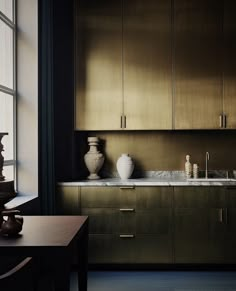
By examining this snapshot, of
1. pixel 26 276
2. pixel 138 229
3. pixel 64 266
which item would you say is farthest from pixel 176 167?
pixel 26 276

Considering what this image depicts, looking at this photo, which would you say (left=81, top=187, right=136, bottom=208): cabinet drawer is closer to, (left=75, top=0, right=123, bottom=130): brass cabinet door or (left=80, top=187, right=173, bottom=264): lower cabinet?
(left=80, top=187, right=173, bottom=264): lower cabinet

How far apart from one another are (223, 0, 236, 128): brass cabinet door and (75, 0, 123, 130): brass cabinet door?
1.09 m

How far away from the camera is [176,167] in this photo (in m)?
4.82

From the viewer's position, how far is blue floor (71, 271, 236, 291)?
12.0 feet

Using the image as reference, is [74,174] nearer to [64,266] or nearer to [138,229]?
[138,229]

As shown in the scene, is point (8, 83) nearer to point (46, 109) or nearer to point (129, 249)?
point (46, 109)

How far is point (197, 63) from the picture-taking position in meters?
4.40

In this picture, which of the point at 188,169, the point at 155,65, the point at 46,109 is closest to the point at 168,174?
the point at 188,169

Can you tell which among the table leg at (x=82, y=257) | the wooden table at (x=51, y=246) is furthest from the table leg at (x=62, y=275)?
the table leg at (x=82, y=257)

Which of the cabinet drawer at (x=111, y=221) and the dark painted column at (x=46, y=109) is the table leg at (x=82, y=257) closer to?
the dark painted column at (x=46, y=109)

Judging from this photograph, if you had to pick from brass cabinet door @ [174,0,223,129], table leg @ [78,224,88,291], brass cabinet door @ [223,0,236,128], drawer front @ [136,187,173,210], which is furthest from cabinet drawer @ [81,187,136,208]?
table leg @ [78,224,88,291]

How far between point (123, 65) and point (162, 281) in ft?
7.14

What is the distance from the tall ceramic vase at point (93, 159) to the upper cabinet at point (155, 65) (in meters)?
0.25

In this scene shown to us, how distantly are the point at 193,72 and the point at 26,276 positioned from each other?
3.34 m
